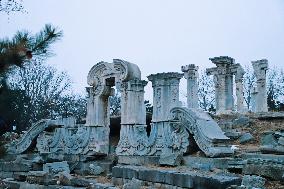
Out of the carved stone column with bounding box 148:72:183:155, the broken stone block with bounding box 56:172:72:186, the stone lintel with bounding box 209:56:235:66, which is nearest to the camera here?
the broken stone block with bounding box 56:172:72:186

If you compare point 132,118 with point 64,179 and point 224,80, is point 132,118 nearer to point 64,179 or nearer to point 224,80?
point 64,179

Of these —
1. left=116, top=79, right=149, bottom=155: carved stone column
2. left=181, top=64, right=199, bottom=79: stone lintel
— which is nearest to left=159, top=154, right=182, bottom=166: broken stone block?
left=116, top=79, right=149, bottom=155: carved stone column

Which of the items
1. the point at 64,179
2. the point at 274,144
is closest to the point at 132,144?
the point at 64,179

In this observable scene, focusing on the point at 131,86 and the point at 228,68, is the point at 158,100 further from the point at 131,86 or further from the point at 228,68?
the point at 228,68

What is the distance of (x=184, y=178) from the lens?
7.39 metres

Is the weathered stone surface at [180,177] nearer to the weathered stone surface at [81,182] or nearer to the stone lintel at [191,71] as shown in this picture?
the weathered stone surface at [81,182]

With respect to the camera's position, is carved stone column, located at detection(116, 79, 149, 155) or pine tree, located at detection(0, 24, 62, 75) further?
carved stone column, located at detection(116, 79, 149, 155)

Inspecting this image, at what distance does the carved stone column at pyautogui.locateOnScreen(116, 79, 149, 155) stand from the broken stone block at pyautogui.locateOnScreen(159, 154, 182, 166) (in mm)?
1800

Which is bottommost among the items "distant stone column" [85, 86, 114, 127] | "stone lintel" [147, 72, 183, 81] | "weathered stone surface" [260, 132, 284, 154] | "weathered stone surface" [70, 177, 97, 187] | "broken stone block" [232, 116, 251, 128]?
"weathered stone surface" [70, 177, 97, 187]

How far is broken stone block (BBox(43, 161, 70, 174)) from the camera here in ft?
37.4

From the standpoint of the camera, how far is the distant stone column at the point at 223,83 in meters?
22.7

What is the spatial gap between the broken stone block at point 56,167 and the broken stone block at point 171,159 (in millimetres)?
3562

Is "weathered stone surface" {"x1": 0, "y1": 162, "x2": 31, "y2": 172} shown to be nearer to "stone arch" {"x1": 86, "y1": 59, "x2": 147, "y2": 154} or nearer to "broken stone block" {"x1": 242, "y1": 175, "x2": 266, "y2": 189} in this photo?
"stone arch" {"x1": 86, "y1": 59, "x2": 147, "y2": 154}

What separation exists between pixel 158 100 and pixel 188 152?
236 centimetres
